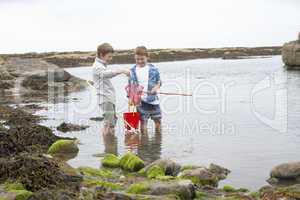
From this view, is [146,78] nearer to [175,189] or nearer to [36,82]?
[175,189]

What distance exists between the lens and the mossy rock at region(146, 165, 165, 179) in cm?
887

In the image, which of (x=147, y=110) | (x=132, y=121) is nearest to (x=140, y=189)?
(x=132, y=121)

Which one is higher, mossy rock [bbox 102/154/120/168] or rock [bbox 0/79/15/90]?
rock [bbox 0/79/15/90]

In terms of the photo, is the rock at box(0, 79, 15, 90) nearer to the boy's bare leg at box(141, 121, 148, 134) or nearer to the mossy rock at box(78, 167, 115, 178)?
the boy's bare leg at box(141, 121, 148, 134)

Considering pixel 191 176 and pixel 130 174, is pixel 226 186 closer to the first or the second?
pixel 191 176

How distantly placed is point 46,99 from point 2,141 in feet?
46.2

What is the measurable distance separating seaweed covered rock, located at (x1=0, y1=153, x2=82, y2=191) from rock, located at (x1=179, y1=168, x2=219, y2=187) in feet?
5.80

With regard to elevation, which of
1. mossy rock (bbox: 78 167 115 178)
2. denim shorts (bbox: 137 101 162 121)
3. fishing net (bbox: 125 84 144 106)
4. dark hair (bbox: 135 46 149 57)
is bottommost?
mossy rock (bbox: 78 167 115 178)

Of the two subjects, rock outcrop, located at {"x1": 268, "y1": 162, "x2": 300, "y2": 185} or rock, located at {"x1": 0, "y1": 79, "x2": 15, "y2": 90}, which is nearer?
rock outcrop, located at {"x1": 268, "y1": 162, "x2": 300, "y2": 185}

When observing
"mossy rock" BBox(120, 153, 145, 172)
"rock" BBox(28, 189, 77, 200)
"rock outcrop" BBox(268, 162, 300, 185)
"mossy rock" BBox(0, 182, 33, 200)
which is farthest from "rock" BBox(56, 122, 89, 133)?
"rock" BBox(28, 189, 77, 200)

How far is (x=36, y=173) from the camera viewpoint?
A: 7516 millimetres

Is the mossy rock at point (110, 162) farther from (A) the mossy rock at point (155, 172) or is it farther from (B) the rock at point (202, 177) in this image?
(B) the rock at point (202, 177)

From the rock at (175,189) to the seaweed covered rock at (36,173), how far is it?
1003mm

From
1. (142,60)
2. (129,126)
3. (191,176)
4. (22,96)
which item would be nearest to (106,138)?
(129,126)
